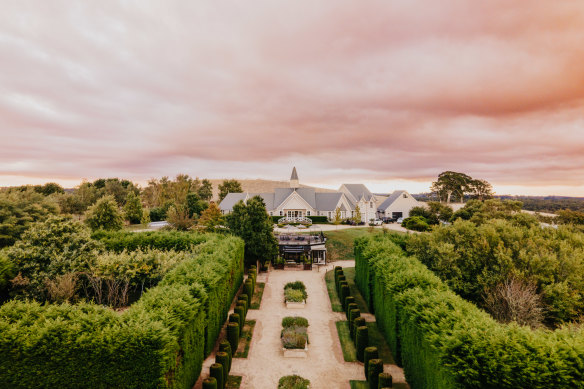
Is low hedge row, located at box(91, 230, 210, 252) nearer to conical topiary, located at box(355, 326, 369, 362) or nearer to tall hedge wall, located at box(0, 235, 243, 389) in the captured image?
tall hedge wall, located at box(0, 235, 243, 389)

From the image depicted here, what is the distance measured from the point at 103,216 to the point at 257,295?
32.8 metres

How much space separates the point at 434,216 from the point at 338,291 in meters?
44.8

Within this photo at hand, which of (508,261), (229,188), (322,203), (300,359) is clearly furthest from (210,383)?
(229,188)

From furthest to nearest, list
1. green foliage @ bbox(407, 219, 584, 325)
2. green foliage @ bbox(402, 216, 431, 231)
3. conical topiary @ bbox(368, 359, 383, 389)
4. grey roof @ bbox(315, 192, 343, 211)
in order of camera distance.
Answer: grey roof @ bbox(315, 192, 343, 211), green foliage @ bbox(402, 216, 431, 231), green foliage @ bbox(407, 219, 584, 325), conical topiary @ bbox(368, 359, 383, 389)

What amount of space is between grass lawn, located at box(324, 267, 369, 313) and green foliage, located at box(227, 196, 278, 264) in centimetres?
661

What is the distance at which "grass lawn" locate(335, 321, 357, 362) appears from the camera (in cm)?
1479

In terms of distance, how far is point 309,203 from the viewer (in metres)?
67.4

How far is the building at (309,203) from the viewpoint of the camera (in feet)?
213

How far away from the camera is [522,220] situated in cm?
2939

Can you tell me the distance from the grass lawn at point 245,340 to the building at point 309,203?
43.8 m

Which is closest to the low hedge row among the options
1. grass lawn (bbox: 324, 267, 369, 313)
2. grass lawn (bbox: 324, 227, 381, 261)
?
grass lawn (bbox: 324, 267, 369, 313)

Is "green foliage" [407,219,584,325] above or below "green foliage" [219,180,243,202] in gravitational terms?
below

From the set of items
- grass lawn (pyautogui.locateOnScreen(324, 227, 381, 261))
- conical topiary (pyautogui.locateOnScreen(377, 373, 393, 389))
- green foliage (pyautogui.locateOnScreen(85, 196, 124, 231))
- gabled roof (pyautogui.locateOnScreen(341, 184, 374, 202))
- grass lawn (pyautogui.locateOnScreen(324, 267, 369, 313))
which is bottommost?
grass lawn (pyautogui.locateOnScreen(324, 267, 369, 313))

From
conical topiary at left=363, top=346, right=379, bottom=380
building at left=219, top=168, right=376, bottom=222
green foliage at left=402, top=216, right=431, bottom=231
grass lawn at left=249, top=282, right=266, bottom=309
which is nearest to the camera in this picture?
conical topiary at left=363, top=346, right=379, bottom=380
